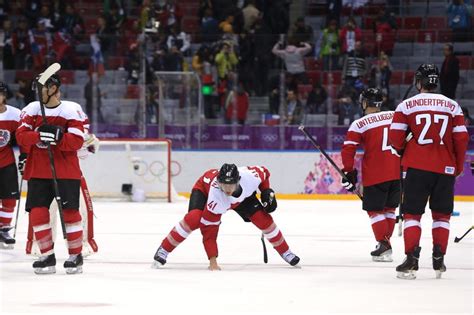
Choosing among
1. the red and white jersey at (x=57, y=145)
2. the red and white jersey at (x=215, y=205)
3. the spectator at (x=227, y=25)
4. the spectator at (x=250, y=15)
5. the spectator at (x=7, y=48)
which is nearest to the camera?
the red and white jersey at (x=57, y=145)

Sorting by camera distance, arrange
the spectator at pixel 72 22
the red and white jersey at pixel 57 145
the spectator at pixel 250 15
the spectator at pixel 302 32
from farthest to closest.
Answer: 1. the spectator at pixel 72 22
2. the spectator at pixel 250 15
3. the spectator at pixel 302 32
4. the red and white jersey at pixel 57 145

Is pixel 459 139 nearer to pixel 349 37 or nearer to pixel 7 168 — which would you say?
pixel 7 168

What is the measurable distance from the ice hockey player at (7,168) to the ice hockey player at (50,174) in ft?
5.24

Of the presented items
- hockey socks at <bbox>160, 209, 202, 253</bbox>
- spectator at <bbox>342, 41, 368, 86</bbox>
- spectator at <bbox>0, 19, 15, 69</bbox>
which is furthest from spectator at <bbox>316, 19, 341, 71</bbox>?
hockey socks at <bbox>160, 209, 202, 253</bbox>

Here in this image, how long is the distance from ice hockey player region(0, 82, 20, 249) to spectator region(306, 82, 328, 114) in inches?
244

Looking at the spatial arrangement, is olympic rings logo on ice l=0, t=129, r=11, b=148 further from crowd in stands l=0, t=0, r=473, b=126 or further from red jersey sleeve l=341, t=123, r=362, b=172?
crowd in stands l=0, t=0, r=473, b=126

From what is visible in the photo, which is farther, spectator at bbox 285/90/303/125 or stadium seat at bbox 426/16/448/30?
stadium seat at bbox 426/16/448/30

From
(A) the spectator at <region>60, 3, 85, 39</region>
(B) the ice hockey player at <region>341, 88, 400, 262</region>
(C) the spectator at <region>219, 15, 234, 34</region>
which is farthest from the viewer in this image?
(A) the spectator at <region>60, 3, 85, 39</region>

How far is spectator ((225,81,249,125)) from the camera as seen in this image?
617 inches

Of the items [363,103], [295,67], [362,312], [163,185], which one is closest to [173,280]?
[362,312]

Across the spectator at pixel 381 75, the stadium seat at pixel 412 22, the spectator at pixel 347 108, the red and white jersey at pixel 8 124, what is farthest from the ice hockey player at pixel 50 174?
the stadium seat at pixel 412 22

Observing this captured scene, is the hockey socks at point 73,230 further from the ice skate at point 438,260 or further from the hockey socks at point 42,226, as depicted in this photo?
the ice skate at point 438,260

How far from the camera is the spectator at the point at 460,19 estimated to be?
15.8m

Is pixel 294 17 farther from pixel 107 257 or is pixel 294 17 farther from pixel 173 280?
pixel 173 280
